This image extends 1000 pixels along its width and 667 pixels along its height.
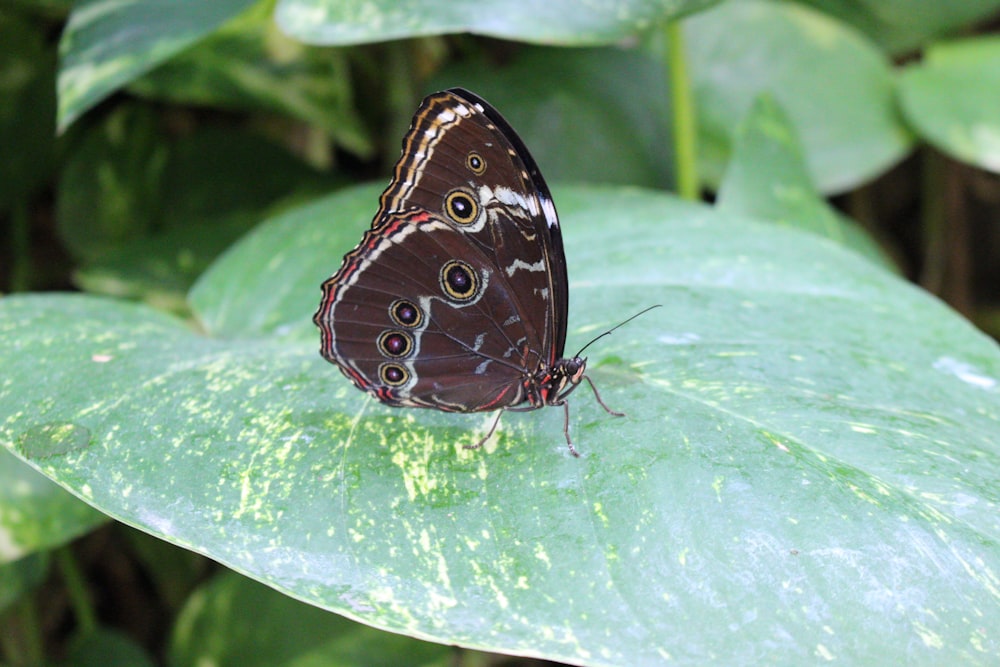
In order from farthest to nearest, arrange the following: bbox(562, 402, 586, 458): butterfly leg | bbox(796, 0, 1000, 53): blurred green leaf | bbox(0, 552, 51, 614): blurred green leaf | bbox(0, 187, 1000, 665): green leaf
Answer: bbox(796, 0, 1000, 53): blurred green leaf
bbox(0, 552, 51, 614): blurred green leaf
bbox(562, 402, 586, 458): butterfly leg
bbox(0, 187, 1000, 665): green leaf

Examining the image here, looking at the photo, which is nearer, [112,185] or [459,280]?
A: [459,280]

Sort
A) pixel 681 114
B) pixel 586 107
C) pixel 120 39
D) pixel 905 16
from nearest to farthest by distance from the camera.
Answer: pixel 120 39
pixel 681 114
pixel 586 107
pixel 905 16

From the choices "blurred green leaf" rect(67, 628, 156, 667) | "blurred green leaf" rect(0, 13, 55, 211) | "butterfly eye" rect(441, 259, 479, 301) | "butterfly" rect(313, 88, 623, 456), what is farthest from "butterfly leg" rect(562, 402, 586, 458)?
"blurred green leaf" rect(0, 13, 55, 211)

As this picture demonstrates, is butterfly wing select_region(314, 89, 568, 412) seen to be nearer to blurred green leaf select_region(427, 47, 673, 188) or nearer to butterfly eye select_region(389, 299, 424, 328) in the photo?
butterfly eye select_region(389, 299, 424, 328)

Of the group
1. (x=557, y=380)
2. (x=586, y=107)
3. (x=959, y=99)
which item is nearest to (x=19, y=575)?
(x=557, y=380)

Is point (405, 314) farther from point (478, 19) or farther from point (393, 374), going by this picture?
point (478, 19)

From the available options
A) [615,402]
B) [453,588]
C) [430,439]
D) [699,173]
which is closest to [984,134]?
[699,173]

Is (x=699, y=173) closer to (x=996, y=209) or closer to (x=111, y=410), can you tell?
(x=996, y=209)
